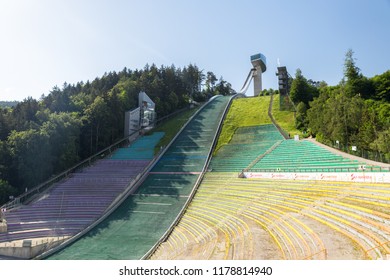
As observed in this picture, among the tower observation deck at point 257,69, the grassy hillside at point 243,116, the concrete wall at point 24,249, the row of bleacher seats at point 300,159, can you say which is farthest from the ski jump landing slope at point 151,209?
the tower observation deck at point 257,69

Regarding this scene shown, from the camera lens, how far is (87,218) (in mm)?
21812

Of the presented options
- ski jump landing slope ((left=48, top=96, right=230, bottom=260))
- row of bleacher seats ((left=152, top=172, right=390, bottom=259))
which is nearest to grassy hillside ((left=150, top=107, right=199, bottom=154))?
ski jump landing slope ((left=48, top=96, right=230, bottom=260))

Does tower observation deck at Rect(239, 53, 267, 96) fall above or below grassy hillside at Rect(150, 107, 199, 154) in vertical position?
above

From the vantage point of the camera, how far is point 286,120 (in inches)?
1644

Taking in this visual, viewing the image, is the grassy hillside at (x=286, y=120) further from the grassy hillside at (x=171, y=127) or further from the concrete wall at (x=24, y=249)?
the concrete wall at (x=24, y=249)

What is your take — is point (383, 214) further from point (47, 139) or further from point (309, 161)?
Answer: point (47, 139)

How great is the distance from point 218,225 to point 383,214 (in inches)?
350

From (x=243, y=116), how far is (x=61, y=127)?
93.2 feet

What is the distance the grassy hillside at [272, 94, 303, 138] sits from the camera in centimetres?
3611

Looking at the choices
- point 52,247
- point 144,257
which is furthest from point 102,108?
point 144,257

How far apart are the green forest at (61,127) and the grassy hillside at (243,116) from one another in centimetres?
1249

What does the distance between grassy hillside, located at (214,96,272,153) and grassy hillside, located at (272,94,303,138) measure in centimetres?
142

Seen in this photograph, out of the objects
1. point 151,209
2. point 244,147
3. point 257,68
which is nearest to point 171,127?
point 244,147

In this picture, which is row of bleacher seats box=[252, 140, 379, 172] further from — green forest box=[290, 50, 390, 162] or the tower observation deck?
the tower observation deck
